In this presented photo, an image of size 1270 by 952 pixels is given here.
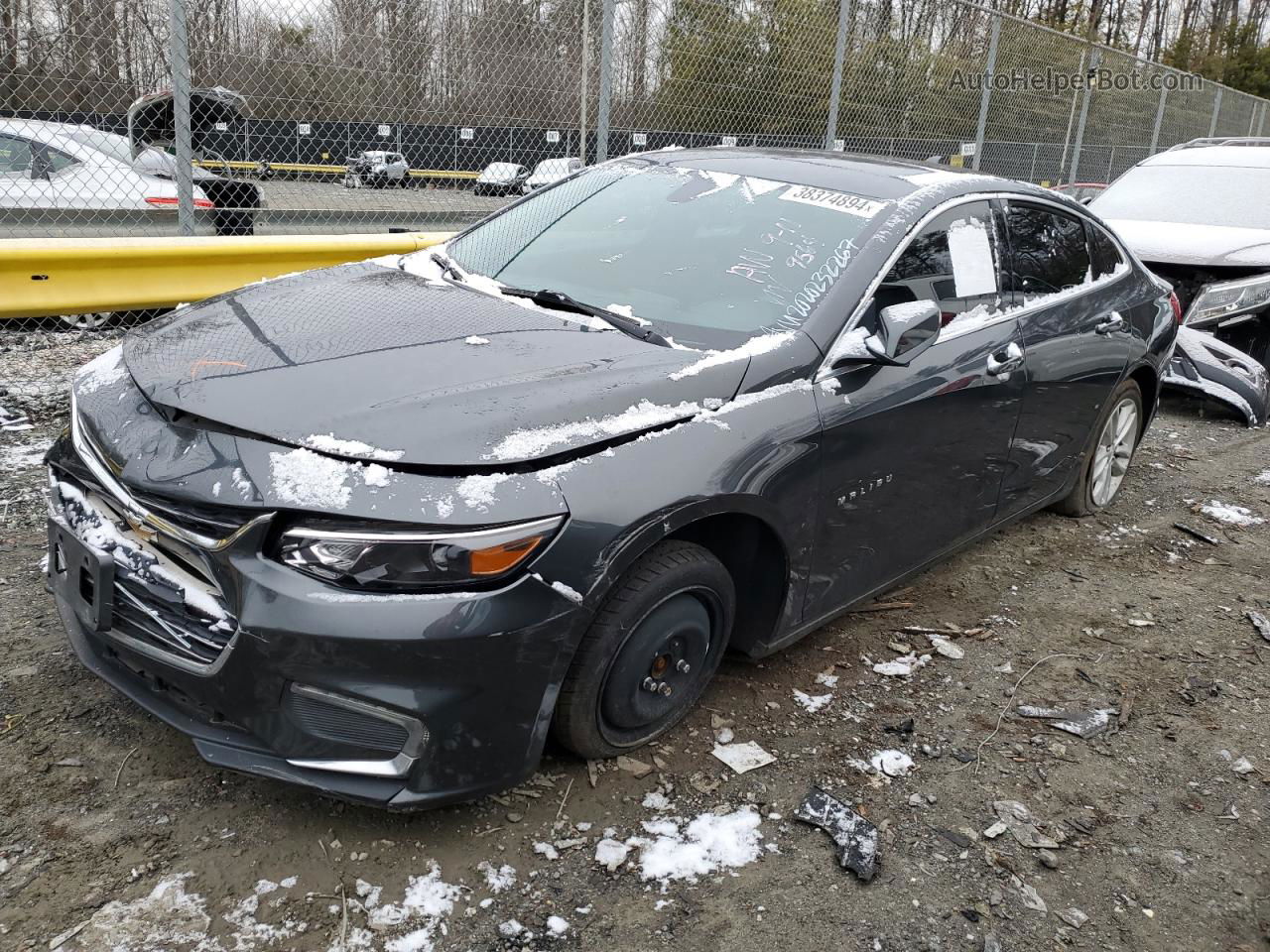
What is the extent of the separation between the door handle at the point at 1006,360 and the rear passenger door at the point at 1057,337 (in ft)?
0.28

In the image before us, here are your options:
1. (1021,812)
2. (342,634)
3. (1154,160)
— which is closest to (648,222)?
(342,634)

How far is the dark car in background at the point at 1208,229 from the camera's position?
7066mm

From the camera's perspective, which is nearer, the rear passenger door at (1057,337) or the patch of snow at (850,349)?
the patch of snow at (850,349)

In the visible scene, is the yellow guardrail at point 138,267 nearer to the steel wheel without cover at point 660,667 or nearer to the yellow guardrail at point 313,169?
the yellow guardrail at point 313,169

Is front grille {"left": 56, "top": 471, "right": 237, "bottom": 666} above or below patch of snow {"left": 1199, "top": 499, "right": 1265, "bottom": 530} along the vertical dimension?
above

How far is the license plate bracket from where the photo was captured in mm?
2395

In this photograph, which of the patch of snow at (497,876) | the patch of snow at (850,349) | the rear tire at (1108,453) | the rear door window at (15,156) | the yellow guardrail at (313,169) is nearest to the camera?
the patch of snow at (497,876)

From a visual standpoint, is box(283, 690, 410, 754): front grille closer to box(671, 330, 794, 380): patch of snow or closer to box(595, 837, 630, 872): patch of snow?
box(595, 837, 630, 872): patch of snow

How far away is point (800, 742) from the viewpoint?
10.0 ft

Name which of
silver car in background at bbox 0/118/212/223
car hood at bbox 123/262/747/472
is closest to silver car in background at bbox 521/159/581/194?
silver car in background at bbox 0/118/212/223

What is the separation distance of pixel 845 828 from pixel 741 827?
278mm

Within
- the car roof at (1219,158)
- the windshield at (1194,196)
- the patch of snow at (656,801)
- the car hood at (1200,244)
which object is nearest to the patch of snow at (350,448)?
the patch of snow at (656,801)

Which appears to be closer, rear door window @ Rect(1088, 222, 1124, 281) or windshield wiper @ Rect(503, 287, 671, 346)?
windshield wiper @ Rect(503, 287, 671, 346)

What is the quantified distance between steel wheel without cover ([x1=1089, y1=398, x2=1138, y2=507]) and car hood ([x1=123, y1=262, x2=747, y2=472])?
286 cm
